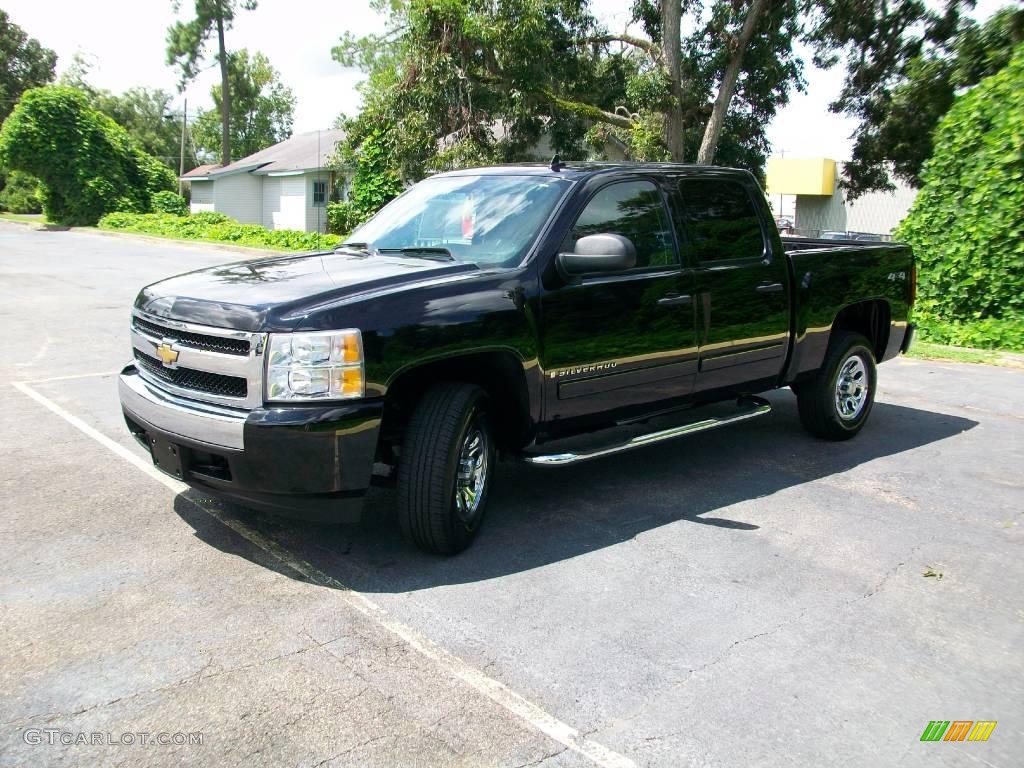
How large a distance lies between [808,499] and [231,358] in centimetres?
364

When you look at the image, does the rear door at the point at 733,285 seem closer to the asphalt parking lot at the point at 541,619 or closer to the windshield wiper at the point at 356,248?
the asphalt parking lot at the point at 541,619

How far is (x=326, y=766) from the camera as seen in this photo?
306 cm

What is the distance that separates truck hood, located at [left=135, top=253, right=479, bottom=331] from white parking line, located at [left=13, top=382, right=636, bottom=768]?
1.22 m

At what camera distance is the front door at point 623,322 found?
5168mm

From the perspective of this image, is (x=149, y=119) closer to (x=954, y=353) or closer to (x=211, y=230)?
(x=211, y=230)

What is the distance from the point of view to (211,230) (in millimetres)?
32906

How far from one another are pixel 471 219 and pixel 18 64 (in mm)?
78766

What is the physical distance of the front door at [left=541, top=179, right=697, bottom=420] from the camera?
5168 mm

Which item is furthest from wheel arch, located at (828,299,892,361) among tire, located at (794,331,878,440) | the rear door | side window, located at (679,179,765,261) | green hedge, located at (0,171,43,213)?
green hedge, located at (0,171,43,213)

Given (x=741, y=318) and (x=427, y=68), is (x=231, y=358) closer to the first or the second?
(x=741, y=318)

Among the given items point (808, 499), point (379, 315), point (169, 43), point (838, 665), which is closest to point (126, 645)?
point (379, 315)

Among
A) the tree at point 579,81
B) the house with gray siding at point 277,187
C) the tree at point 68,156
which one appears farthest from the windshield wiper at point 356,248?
the tree at point 68,156

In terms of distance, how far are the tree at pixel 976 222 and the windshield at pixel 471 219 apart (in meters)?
8.13

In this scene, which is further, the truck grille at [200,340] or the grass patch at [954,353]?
the grass patch at [954,353]
